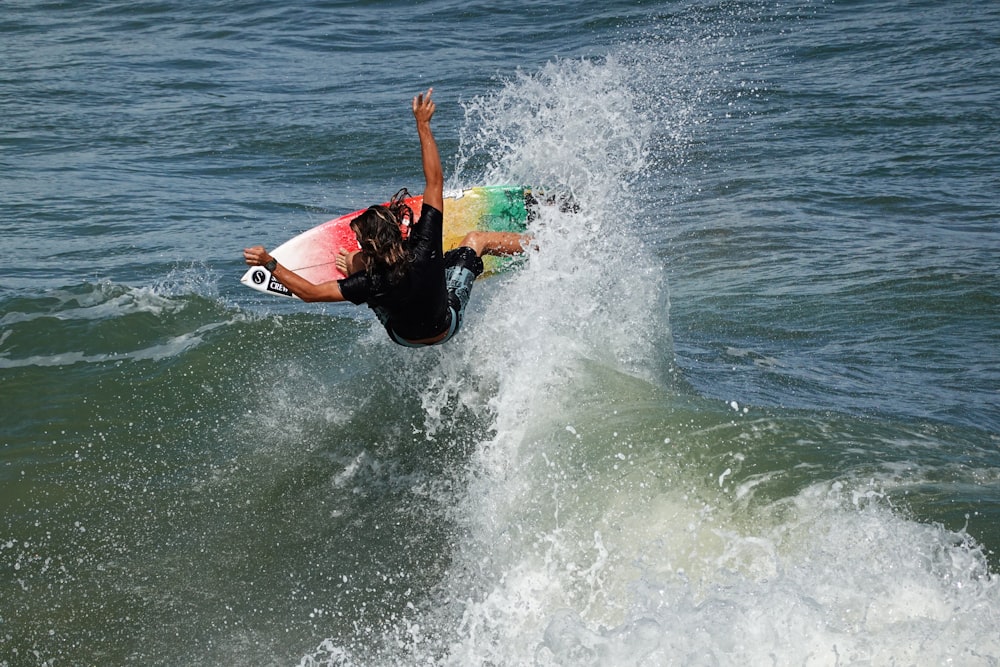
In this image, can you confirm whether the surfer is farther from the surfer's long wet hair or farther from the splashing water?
the splashing water

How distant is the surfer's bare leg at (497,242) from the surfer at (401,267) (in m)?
1.05

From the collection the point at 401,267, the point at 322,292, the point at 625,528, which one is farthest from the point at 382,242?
the point at 625,528

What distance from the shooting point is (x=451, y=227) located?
8.09 metres

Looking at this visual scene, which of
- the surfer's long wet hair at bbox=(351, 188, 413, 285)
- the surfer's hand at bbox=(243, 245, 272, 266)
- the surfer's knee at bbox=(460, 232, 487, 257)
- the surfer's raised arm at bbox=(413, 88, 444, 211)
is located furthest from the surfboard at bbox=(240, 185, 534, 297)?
the surfer's hand at bbox=(243, 245, 272, 266)

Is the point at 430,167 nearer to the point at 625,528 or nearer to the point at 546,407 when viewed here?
the point at 546,407

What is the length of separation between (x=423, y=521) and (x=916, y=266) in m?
6.44

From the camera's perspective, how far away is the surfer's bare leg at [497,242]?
7.23 meters

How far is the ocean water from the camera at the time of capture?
16.2 ft

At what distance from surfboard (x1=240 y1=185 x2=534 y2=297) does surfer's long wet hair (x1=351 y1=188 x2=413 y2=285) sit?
195cm

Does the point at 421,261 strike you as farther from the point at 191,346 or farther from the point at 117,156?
the point at 117,156

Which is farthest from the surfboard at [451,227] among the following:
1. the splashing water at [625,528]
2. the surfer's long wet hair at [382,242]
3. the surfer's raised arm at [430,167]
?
the surfer's long wet hair at [382,242]

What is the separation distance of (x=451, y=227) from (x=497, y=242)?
0.78 meters

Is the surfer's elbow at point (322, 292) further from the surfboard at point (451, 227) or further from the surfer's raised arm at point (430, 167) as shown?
the surfboard at point (451, 227)

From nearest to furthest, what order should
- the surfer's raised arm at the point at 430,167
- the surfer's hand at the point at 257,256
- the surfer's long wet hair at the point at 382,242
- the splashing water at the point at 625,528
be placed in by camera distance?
1. the splashing water at the point at 625,528
2. the surfer's hand at the point at 257,256
3. the surfer's long wet hair at the point at 382,242
4. the surfer's raised arm at the point at 430,167
